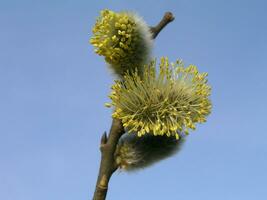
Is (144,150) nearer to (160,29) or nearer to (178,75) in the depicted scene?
(178,75)

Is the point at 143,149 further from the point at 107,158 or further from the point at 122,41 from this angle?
the point at 122,41

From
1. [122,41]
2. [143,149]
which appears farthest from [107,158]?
[122,41]

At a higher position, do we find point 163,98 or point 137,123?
point 163,98

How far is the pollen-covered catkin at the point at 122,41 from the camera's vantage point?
354 cm

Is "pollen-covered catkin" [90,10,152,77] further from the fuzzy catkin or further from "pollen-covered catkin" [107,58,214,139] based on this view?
the fuzzy catkin

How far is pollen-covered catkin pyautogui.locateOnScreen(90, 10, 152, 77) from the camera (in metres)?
3.54

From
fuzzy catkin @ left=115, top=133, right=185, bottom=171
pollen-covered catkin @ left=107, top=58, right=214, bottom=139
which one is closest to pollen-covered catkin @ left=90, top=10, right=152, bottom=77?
pollen-covered catkin @ left=107, top=58, right=214, bottom=139

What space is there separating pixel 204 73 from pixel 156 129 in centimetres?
47

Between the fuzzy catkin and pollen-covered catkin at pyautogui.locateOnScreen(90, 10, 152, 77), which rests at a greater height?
pollen-covered catkin at pyautogui.locateOnScreen(90, 10, 152, 77)

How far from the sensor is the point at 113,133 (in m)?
3.62

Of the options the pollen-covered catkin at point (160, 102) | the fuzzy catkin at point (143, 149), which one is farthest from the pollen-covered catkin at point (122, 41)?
the fuzzy catkin at point (143, 149)

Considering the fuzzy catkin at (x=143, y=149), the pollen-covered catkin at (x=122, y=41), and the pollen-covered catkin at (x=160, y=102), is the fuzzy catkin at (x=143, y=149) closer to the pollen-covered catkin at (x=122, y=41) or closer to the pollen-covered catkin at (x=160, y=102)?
the pollen-covered catkin at (x=160, y=102)

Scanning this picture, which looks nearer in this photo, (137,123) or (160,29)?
(137,123)

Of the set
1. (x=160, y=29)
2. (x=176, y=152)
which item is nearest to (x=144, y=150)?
(x=176, y=152)
